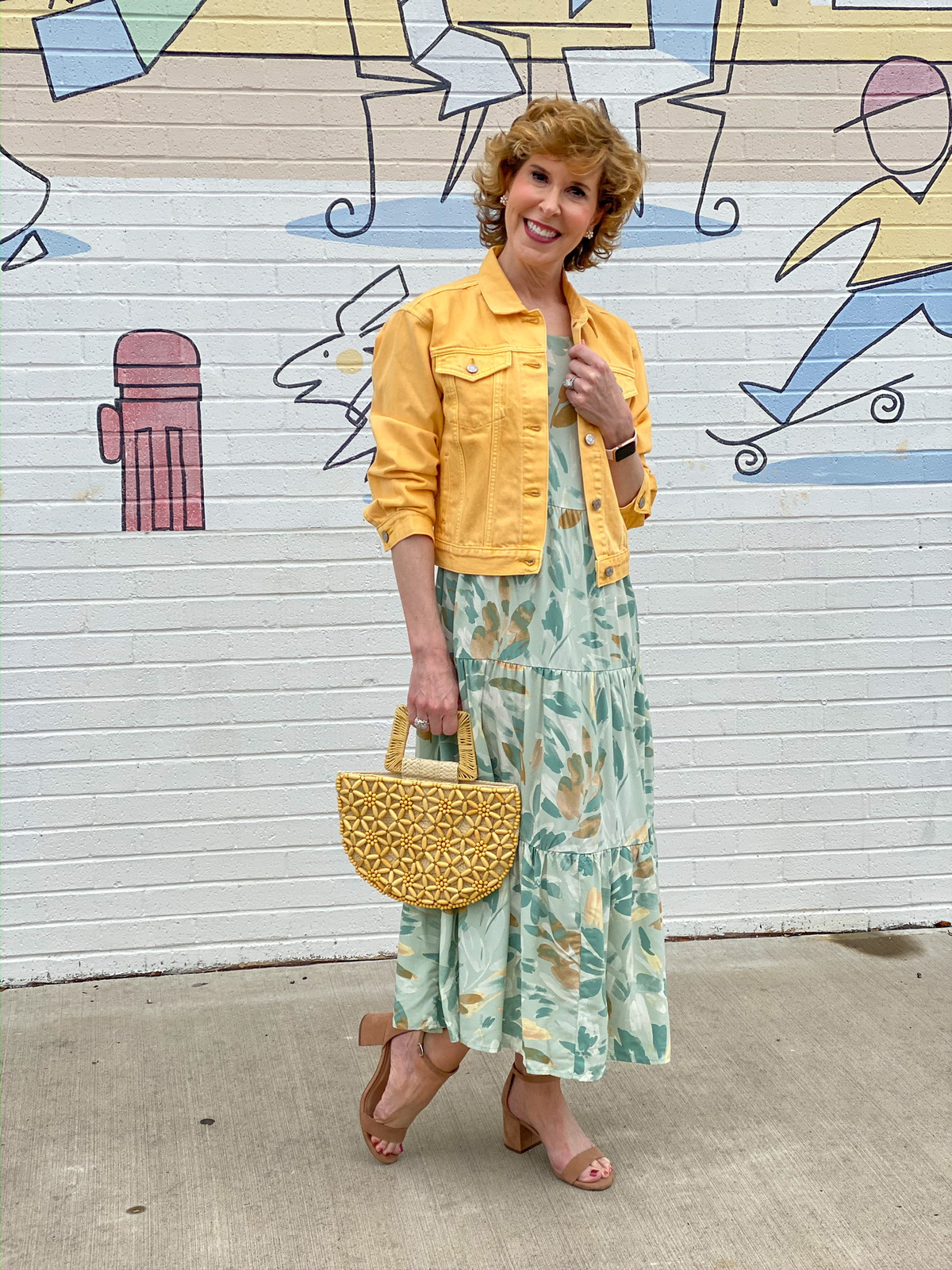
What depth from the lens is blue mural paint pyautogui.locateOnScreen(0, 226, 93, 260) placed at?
3564 millimetres

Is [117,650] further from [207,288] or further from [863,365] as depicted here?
[863,365]

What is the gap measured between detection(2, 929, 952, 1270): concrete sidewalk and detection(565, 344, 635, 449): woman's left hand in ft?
4.98

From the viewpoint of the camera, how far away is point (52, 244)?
3576mm

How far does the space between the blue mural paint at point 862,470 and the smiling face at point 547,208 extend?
5.30 feet

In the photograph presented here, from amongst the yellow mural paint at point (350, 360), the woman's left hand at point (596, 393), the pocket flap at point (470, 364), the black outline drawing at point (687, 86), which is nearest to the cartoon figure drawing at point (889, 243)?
the black outline drawing at point (687, 86)

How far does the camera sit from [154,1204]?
2.48 meters

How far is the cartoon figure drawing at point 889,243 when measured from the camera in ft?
12.7

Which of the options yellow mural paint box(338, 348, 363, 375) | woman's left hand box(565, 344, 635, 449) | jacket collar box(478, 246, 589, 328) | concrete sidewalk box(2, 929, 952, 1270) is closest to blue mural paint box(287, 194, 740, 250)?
yellow mural paint box(338, 348, 363, 375)

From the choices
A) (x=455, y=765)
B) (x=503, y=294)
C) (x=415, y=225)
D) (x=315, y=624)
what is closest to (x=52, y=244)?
(x=415, y=225)

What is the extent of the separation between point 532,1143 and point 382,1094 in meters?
0.34

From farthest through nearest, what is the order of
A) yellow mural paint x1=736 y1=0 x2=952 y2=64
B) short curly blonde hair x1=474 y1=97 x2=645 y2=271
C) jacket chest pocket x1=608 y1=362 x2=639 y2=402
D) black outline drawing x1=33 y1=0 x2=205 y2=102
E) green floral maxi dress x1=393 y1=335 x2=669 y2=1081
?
1. yellow mural paint x1=736 y1=0 x2=952 y2=64
2. black outline drawing x1=33 y1=0 x2=205 y2=102
3. jacket chest pocket x1=608 y1=362 x2=639 y2=402
4. green floral maxi dress x1=393 y1=335 x2=669 y2=1081
5. short curly blonde hair x1=474 y1=97 x2=645 y2=271

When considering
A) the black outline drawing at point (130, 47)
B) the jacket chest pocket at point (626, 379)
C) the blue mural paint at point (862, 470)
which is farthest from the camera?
the blue mural paint at point (862, 470)

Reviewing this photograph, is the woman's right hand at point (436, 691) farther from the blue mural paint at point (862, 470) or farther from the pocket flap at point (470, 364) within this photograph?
the blue mural paint at point (862, 470)

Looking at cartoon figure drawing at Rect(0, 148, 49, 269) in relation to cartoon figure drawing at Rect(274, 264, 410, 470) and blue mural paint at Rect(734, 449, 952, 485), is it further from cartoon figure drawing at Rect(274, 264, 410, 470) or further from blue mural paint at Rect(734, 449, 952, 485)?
blue mural paint at Rect(734, 449, 952, 485)
